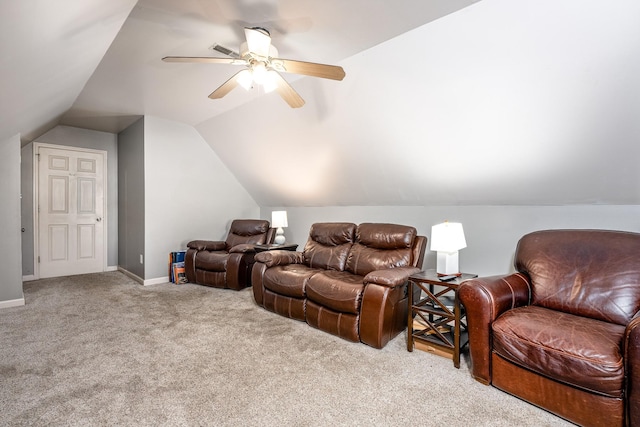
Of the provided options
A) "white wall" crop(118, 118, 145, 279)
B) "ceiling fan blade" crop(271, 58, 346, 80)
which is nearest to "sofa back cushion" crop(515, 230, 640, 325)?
"ceiling fan blade" crop(271, 58, 346, 80)

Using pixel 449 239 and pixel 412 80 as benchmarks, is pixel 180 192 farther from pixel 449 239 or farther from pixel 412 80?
pixel 449 239

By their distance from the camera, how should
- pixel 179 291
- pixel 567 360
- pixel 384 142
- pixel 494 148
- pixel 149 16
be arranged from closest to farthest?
pixel 567 360
pixel 149 16
pixel 494 148
pixel 384 142
pixel 179 291

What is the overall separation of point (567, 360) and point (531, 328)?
0.71ft

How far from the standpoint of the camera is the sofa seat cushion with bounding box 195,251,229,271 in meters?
4.13

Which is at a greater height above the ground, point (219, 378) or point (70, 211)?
point (70, 211)

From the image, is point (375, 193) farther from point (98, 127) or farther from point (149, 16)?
point (98, 127)

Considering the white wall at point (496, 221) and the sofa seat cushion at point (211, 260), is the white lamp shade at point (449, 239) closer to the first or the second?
the white wall at point (496, 221)

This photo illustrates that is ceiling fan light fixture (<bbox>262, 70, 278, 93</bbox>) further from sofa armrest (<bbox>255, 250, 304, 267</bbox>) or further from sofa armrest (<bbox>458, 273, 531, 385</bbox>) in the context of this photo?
sofa armrest (<bbox>458, 273, 531, 385</bbox>)

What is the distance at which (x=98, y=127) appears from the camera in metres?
5.02

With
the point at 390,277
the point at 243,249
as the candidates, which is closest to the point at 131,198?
the point at 243,249

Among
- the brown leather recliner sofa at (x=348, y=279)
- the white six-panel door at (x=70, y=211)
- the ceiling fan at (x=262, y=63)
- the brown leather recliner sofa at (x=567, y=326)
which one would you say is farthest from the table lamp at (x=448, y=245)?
the white six-panel door at (x=70, y=211)

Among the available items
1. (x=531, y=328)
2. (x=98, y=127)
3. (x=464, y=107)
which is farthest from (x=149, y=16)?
(x=98, y=127)

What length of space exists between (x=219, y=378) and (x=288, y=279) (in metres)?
1.16

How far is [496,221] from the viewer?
2.95 meters
